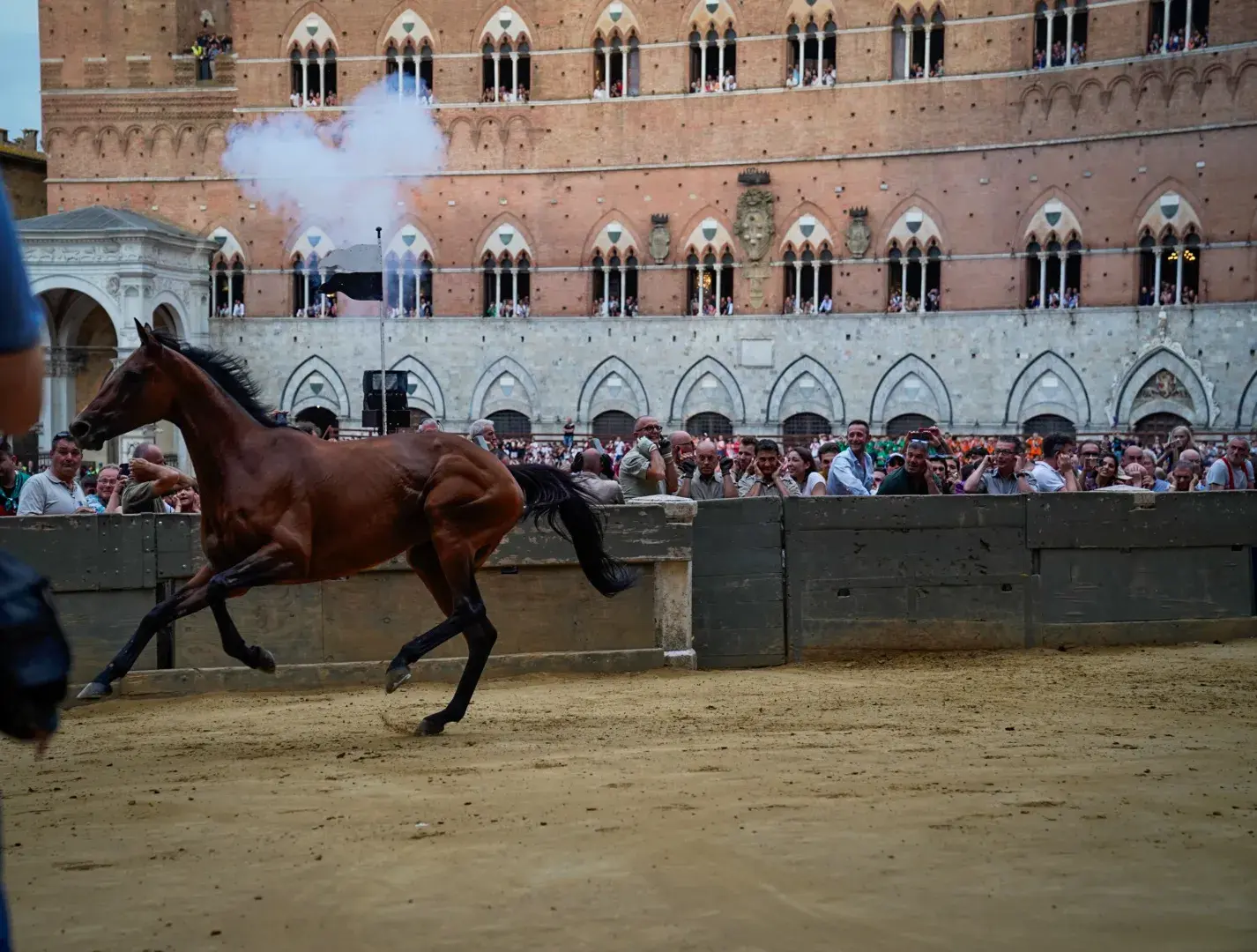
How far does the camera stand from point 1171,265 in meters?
33.8

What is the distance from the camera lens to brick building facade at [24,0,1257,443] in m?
→ 33.7

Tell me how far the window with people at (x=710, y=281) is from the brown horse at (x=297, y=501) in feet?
97.9

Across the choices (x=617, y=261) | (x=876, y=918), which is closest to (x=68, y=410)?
(x=617, y=261)

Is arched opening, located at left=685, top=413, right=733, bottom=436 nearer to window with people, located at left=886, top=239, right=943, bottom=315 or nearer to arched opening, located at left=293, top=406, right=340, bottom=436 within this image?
window with people, located at left=886, top=239, right=943, bottom=315

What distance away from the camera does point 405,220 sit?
3988 cm

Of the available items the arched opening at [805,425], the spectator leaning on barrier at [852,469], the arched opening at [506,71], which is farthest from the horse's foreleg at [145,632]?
the arched opening at [506,71]

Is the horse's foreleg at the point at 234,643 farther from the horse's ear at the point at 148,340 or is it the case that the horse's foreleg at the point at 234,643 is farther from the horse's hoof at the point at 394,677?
the horse's ear at the point at 148,340

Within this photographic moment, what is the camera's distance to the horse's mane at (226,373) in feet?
27.8

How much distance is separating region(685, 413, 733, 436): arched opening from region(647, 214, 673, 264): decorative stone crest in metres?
4.35

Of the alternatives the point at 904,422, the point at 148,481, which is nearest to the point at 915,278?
the point at 904,422

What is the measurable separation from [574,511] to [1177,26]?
2949cm

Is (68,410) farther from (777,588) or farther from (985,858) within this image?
(985,858)

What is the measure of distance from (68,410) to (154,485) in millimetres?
31960

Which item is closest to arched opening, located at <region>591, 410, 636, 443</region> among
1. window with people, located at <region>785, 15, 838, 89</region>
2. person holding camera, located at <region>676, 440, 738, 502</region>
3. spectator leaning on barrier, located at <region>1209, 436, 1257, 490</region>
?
window with people, located at <region>785, 15, 838, 89</region>
